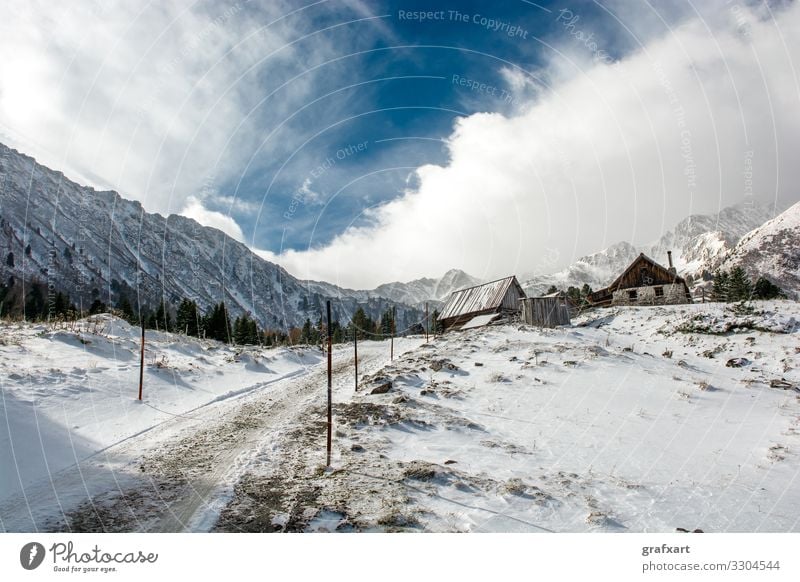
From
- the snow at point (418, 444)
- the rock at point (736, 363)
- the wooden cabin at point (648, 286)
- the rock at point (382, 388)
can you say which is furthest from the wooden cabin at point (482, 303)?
the rock at point (382, 388)

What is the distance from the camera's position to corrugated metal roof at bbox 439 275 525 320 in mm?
42781

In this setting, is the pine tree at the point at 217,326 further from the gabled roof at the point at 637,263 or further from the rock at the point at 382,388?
the gabled roof at the point at 637,263

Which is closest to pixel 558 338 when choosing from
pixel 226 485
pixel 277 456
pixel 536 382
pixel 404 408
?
pixel 536 382

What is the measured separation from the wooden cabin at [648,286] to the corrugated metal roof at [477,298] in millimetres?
12710

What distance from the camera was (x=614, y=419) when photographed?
38.9 ft

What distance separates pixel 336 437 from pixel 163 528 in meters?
5.14

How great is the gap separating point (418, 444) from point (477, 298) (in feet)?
122

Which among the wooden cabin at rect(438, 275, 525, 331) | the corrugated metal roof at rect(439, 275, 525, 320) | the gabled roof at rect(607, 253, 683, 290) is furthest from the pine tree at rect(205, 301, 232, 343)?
the gabled roof at rect(607, 253, 683, 290)

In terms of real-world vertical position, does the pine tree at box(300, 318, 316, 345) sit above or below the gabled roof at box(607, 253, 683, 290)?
below

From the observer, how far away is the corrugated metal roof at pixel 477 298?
140 feet

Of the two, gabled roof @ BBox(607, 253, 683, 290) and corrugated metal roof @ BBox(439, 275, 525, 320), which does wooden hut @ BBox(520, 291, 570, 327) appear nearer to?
corrugated metal roof @ BBox(439, 275, 525, 320)

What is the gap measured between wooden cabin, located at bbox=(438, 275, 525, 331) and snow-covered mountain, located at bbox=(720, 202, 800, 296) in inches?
4772

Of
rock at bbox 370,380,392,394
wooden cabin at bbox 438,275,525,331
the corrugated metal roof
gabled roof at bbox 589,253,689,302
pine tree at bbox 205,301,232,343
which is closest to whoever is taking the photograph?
rock at bbox 370,380,392,394
